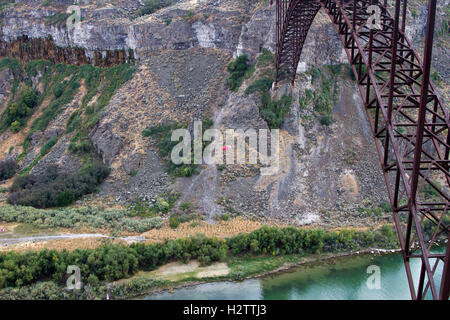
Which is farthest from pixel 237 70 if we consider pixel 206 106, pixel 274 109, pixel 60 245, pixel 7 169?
pixel 7 169

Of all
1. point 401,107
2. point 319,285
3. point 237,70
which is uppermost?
point 237,70

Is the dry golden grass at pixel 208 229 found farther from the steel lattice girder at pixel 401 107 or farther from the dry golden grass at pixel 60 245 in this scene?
the steel lattice girder at pixel 401 107

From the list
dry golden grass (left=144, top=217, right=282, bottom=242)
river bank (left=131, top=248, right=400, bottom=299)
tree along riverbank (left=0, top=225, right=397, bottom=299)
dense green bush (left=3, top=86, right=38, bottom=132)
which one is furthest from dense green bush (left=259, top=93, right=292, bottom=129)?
dense green bush (left=3, top=86, right=38, bottom=132)

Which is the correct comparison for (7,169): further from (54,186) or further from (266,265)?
(266,265)

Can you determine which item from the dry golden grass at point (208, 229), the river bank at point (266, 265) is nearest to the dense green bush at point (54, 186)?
the dry golden grass at point (208, 229)

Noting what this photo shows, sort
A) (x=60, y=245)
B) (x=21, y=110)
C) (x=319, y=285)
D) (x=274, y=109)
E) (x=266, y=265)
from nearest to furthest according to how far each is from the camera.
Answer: (x=319, y=285) → (x=266, y=265) → (x=60, y=245) → (x=274, y=109) → (x=21, y=110)
